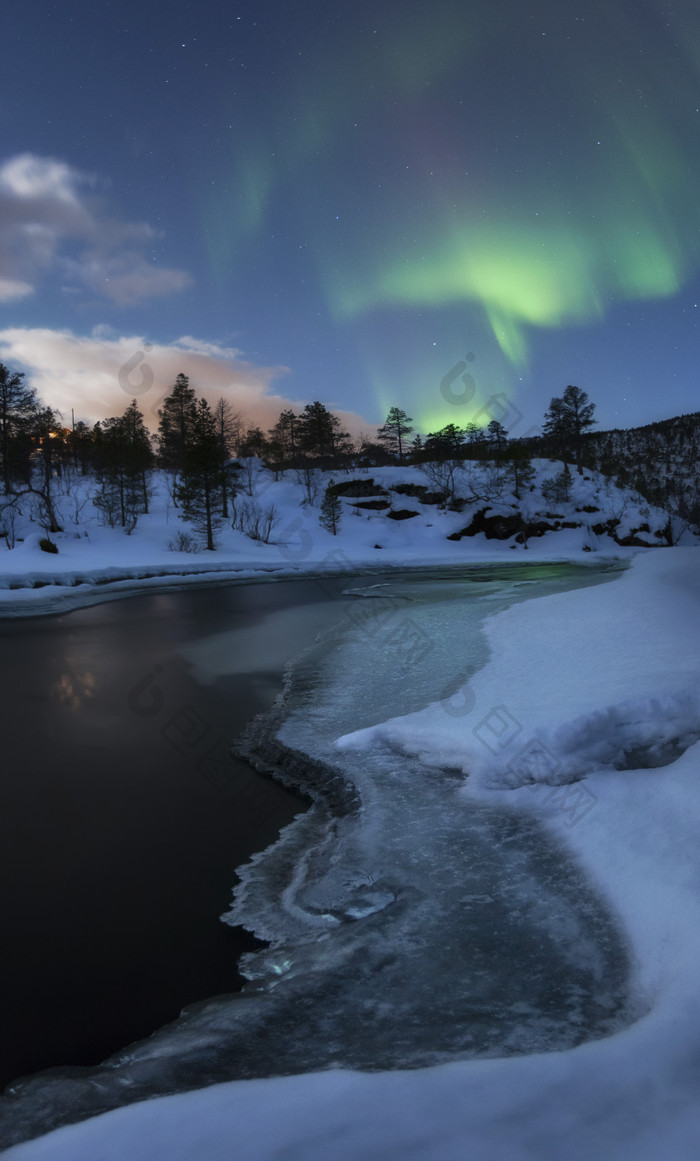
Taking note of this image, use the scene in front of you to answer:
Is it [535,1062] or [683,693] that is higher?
[683,693]

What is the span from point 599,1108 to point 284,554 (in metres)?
44.3

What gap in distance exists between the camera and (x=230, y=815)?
5176 mm

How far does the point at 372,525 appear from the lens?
57375mm

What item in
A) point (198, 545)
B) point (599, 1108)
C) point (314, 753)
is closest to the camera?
point (599, 1108)

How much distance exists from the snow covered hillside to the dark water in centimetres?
2346

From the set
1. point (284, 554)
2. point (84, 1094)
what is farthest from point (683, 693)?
point (284, 554)

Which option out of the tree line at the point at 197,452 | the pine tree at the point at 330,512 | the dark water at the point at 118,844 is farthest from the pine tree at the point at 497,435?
the dark water at the point at 118,844

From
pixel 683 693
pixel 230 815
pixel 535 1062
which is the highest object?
pixel 683 693

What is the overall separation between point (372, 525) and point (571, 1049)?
182 feet

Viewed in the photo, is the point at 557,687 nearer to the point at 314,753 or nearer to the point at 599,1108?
the point at 314,753

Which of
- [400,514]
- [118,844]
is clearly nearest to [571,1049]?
[118,844]

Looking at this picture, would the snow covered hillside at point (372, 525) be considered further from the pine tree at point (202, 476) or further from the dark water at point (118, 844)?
the dark water at point (118, 844)

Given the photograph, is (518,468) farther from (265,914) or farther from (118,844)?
(265,914)

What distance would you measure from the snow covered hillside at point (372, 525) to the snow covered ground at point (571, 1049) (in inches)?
1094
